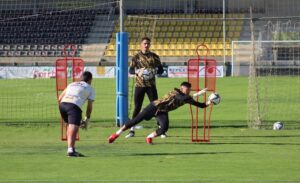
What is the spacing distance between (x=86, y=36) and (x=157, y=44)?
4.31 m

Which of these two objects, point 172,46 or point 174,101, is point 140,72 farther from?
point 172,46

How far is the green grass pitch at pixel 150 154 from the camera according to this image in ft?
37.5

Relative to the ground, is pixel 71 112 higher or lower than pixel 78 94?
lower

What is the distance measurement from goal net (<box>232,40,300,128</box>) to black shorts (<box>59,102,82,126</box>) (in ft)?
20.5

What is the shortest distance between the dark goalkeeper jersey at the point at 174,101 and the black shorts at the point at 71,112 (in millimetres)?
1971

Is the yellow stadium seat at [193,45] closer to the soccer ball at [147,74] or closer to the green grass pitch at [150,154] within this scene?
the green grass pitch at [150,154]

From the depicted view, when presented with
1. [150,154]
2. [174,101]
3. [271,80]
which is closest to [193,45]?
[271,80]

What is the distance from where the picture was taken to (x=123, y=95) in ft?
63.3

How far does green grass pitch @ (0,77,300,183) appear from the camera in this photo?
37.5 feet

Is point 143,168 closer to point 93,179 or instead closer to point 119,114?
point 93,179

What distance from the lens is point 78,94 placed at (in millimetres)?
14320

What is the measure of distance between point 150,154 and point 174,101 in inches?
65.0

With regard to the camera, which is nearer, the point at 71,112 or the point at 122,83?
the point at 71,112

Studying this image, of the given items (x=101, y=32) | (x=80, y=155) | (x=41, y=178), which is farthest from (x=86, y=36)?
(x=41, y=178)
